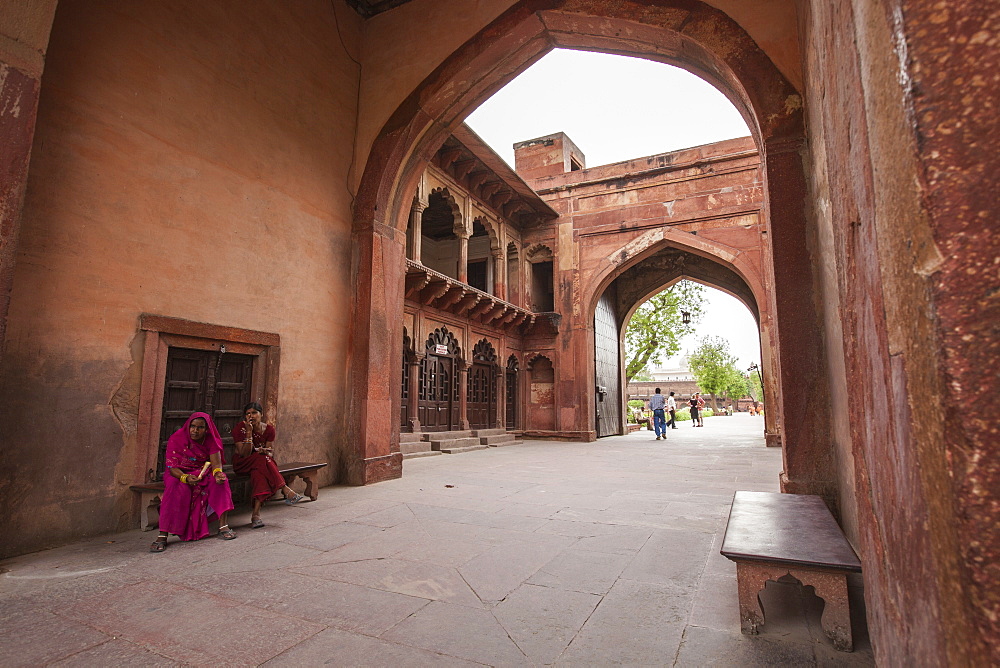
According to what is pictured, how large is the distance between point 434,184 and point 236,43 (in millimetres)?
6090

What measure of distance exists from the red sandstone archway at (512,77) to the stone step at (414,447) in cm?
300

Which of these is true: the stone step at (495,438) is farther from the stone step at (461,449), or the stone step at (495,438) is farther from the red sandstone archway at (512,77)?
the red sandstone archway at (512,77)

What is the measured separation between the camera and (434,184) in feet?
37.5

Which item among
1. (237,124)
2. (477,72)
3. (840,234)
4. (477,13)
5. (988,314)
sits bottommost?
(988,314)

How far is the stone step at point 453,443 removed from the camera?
411 inches

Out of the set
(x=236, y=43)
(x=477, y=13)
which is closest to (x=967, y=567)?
(x=236, y=43)

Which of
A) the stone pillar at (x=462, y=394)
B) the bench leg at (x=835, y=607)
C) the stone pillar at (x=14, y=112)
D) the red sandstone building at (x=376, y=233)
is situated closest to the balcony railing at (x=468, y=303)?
the red sandstone building at (x=376, y=233)

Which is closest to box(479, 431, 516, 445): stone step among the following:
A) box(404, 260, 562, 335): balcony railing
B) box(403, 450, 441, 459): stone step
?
box(403, 450, 441, 459): stone step

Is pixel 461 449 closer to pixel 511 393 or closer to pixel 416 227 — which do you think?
pixel 511 393

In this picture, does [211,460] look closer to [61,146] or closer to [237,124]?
[61,146]

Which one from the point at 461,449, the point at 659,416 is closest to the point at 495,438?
the point at 461,449

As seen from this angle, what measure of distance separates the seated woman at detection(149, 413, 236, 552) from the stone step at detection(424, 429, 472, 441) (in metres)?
6.67

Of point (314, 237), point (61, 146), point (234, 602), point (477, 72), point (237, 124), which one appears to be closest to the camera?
point (234, 602)

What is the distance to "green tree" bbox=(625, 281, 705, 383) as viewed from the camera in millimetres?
22578
